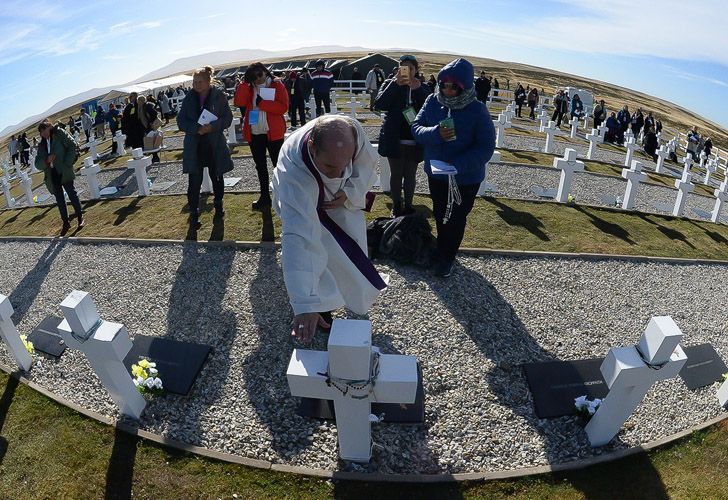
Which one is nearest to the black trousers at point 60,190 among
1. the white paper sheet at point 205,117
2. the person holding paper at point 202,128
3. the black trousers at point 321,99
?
the person holding paper at point 202,128

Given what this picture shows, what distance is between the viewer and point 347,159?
10.3ft

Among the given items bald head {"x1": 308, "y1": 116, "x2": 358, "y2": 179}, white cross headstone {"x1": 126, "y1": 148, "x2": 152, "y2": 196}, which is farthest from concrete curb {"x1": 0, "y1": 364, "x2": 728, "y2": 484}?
white cross headstone {"x1": 126, "y1": 148, "x2": 152, "y2": 196}

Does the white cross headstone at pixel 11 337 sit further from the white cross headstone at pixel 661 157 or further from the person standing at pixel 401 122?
the white cross headstone at pixel 661 157

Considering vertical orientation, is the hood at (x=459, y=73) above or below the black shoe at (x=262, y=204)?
above

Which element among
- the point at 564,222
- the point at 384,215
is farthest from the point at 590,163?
the point at 384,215

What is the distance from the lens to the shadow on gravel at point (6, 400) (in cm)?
388

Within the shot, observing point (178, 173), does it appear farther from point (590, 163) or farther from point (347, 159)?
point (590, 163)

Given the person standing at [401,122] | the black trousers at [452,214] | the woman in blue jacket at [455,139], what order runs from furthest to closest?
1. the person standing at [401,122]
2. the black trousers at [452,214]
3. the woman in blue jacket at [455,139]

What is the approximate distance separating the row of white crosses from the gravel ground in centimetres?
28

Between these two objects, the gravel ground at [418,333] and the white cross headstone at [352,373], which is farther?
the gravel ground at [418,333]

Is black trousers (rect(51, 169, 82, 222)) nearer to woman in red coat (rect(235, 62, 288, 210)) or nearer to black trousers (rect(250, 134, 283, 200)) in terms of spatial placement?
black trousers (rect(250, 134, 283, 200))

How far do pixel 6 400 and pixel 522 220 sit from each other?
312 inches

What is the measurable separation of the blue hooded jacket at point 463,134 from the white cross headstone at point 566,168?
16.1ft

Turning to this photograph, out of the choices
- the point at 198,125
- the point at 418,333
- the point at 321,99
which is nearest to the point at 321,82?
the point at 321,99
